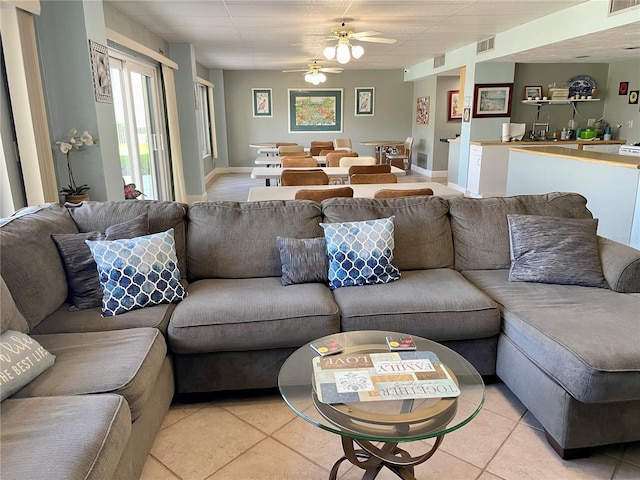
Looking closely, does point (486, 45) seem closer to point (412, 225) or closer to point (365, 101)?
point (365, 101)

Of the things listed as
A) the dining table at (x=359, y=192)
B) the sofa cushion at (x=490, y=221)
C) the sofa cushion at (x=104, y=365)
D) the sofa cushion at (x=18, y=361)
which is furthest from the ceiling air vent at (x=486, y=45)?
the sofa cushion at (x=18, y=361)

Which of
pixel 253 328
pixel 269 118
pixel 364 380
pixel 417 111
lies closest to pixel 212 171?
pixel 269 118

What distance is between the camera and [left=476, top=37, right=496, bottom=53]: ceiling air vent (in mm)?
6254

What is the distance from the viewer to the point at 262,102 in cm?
1062

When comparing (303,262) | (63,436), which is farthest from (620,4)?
(63,436)

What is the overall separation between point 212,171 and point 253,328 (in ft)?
28.1

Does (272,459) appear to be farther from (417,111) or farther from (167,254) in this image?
(417,111)

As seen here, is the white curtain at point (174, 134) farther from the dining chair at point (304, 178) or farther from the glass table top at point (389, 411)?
the glass table top at point (389, 411)

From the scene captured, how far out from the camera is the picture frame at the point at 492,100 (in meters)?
6.95

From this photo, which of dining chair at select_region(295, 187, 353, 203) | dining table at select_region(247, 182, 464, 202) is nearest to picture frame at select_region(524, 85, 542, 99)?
dining table at select_region(247, 182, 464, 202)

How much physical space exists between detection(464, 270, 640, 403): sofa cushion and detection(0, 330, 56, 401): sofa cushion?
1878 mm

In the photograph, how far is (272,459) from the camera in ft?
5.90

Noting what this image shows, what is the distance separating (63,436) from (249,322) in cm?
89

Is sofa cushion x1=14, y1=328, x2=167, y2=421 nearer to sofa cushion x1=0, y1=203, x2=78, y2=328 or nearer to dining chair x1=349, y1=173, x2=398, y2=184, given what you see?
sofa cushion x1=0, y1=203, x2=78, y2=328
